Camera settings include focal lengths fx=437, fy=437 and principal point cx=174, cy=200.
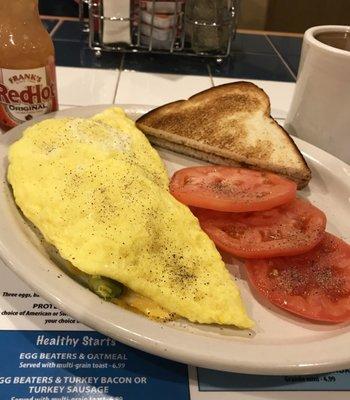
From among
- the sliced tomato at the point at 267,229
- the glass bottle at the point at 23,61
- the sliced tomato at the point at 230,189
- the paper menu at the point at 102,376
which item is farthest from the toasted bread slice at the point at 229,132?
the paper menu at the point at 102,376

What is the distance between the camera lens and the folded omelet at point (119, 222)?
75cm

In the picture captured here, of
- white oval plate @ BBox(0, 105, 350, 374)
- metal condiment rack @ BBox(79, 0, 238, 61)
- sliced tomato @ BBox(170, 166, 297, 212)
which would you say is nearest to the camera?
white oval plate @ BBox(0, 105, 350, 374)

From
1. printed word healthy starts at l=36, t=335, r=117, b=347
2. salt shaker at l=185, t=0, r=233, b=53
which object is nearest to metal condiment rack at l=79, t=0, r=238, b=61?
salt shaker at l=185, t=0, r=233, b=53

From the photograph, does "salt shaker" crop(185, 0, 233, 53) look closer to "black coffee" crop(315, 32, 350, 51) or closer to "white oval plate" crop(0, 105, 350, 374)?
"black coffee" crop(315, 32, 350, 51)

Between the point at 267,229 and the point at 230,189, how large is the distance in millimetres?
136

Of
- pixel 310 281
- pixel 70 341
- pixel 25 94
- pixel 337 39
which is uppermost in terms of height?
pixel 337 39

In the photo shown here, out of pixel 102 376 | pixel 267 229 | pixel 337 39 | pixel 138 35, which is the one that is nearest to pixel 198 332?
pixel 102 376

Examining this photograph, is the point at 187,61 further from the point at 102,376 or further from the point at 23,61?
the point at 102,376

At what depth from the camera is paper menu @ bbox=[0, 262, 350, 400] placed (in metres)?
0.70

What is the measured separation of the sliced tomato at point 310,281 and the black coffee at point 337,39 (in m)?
0.65

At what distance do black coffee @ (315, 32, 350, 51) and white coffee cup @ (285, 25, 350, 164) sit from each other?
0.01 m

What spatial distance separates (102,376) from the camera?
2.37 feet

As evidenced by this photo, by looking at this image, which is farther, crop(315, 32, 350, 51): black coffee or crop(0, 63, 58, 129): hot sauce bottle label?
crop(315, 32, 350, 51): black coffee

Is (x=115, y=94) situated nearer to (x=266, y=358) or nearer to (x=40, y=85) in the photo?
(x=40, y=85)
